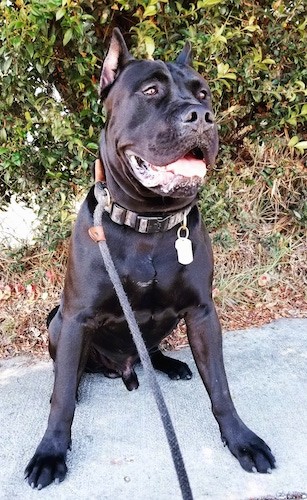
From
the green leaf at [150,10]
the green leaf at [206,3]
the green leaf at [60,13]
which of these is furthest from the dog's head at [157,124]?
the green leaf at [206,3]

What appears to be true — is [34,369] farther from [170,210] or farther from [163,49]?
[163,49]

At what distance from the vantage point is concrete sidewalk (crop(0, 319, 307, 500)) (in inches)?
77.7

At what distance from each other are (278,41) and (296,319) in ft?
5.43

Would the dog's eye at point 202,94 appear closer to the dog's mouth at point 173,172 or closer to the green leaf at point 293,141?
the dog's mouth at point 173,172

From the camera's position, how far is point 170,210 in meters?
2.15


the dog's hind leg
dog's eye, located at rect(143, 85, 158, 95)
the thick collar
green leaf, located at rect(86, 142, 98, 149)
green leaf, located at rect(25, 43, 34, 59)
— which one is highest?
dog's eye, located at rect(143, 85, 158, 95)

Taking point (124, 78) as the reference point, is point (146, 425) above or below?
below

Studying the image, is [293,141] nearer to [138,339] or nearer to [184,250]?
[184,250]

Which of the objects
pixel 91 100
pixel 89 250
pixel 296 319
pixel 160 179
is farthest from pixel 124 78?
pixel 296 319

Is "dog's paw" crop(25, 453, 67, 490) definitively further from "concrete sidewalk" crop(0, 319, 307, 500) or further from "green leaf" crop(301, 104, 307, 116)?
"green leaf" crop(301, 104, 307, 116)

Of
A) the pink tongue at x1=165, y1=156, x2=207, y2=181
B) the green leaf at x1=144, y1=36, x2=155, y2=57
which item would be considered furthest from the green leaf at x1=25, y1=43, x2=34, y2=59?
the pink tongue at x1=165, y1=156, x2=207, y2=181

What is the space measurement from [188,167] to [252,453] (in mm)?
1055

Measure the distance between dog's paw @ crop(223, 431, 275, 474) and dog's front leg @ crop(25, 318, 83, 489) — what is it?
0.61 m

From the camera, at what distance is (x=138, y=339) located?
5.99ft
